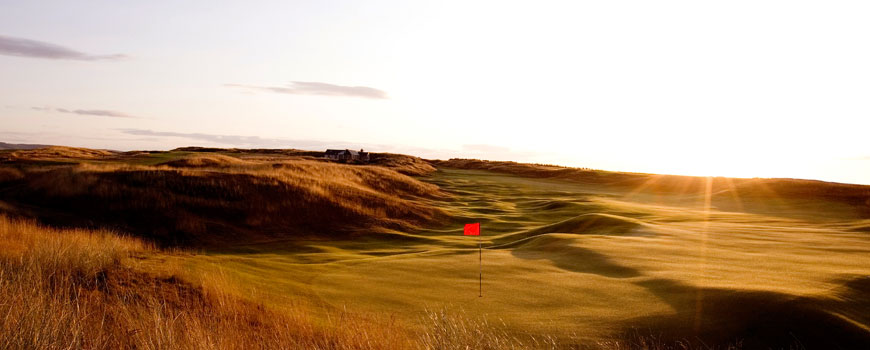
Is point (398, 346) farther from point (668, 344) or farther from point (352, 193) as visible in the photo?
point (352, 193)

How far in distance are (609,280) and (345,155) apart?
86360 mm

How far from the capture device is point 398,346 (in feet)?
26.6

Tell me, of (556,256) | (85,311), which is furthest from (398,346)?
(556,256)

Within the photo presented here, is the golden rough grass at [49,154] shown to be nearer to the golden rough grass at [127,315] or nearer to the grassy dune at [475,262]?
the grassy dune at [475,262]

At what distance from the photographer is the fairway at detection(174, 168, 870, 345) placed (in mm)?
9141

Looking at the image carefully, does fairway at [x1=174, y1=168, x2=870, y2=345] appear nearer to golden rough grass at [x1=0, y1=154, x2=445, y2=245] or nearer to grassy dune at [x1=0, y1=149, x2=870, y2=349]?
grassy dune at [x1=0, y1=149, x2=870, y2=349]

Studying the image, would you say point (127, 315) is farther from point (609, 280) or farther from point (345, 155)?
point (345, 155)

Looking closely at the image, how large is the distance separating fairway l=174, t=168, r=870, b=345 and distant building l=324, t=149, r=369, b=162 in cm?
6967

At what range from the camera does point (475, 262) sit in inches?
610

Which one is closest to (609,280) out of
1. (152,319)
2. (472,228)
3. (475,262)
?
(472,228)

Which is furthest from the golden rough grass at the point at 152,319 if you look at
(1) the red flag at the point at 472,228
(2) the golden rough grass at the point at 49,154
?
(2) the golden rough grass at the point at 49,154

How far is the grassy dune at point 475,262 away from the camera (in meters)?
8.91

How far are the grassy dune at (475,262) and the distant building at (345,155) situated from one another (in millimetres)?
57346

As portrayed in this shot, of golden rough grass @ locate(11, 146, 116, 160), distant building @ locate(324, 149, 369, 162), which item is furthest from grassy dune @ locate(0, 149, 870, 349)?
distant building @ locate(324, 149, 369, 162)
